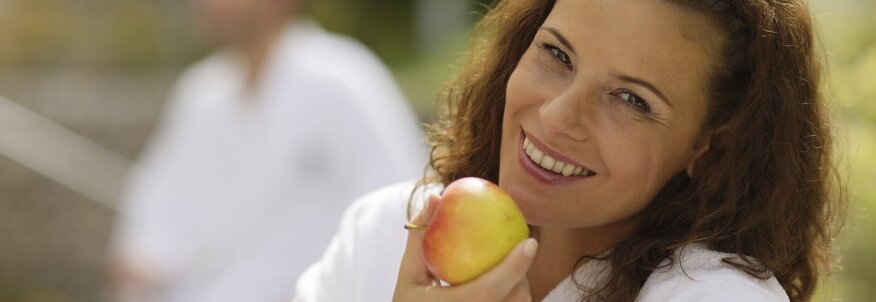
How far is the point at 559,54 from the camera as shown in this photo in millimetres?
1848

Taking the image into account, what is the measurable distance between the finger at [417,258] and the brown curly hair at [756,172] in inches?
10.4

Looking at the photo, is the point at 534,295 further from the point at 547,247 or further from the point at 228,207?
the point at 228,207

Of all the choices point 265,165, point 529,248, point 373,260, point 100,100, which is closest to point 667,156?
point 529,248

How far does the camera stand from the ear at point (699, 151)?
6.09ft

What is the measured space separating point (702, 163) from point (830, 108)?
0.25 meters

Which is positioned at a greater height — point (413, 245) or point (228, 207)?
point (413, 245)

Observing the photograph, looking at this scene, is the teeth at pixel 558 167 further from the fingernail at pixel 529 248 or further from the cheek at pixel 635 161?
the fingernail at pixel 529 248

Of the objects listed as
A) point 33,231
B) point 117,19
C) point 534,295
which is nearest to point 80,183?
point 33,231

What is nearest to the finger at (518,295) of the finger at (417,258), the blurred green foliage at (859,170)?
the finger at (417,258)

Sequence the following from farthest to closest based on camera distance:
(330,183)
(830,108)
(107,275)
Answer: (107,275), (330,183), (830,108)

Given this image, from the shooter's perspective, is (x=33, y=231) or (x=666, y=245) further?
(x=33, y=231)

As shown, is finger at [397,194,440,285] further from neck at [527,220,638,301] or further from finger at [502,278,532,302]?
neck at [527,220,638,301]

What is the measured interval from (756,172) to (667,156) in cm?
14

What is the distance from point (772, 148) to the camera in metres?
1.85
